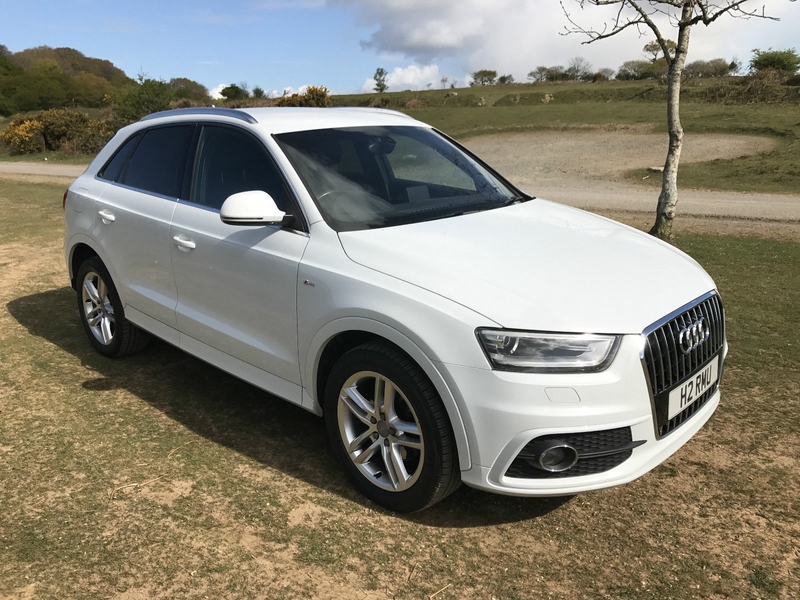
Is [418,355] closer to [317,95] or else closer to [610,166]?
[610,166]

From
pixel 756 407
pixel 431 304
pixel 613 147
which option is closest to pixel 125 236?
pixel 431 304

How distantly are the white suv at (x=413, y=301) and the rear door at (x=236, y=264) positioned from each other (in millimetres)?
11

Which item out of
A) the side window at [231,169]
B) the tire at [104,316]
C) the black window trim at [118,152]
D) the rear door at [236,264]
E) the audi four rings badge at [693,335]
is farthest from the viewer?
the tire at [104,316]

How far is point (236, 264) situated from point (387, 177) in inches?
39.0

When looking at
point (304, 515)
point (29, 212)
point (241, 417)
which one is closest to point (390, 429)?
point (304, 515)

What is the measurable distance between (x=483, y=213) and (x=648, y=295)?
1.13 m

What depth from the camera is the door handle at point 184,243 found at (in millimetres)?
4162

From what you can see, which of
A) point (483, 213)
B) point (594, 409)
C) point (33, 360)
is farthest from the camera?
A: point (33, 360)

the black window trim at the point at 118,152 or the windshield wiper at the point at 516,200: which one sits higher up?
the black window trim at the point at 118,152

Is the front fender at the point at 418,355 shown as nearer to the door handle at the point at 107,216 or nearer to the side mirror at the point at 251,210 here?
the side mirror at the point at 251,210

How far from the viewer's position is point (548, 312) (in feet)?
9.40

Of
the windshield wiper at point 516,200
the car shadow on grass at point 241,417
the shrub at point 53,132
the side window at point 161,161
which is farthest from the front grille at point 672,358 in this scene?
the shrub at point 53,132

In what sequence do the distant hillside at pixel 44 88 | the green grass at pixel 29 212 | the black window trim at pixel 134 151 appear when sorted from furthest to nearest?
the distant hillside at pixel 44 88
the green grass at pixel 29 212
the black window trim at pixel 134 151

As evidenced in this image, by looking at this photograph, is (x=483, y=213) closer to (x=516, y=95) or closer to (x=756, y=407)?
(x=756, y=407)
